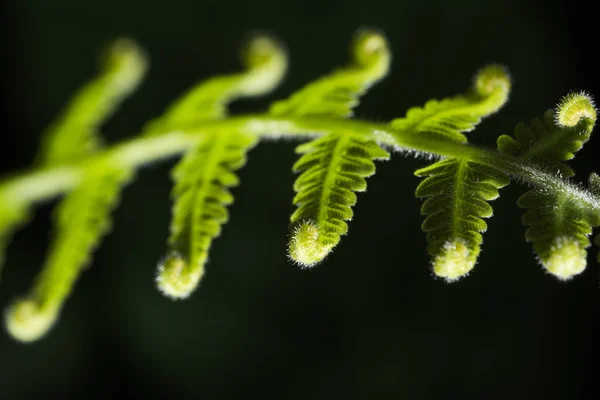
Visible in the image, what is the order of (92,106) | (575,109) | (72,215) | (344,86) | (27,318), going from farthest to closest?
1. (92,106)
2. (72,215)
3. (27,318)
4. (344,86)
5. (575,109)

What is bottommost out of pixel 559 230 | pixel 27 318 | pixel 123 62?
pixel 27 318

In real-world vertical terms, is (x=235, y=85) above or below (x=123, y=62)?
below

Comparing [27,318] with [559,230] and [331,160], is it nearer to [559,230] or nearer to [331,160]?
[331,160]

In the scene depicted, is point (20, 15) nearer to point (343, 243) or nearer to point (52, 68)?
point (52, 68)

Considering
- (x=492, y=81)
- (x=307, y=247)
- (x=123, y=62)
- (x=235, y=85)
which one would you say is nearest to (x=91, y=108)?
(x=123, y=62)

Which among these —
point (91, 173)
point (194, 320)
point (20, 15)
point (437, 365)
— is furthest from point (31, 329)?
point (20, 15)

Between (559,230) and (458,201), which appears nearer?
(559,230)

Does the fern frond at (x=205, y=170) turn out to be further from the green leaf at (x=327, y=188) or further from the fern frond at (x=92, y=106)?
the fern frond at (x=92, y=106)
